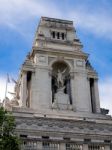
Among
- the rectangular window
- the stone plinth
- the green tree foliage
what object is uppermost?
the stone plinth

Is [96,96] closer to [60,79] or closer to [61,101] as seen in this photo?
[61,101]

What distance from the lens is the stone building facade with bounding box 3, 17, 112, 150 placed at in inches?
1840

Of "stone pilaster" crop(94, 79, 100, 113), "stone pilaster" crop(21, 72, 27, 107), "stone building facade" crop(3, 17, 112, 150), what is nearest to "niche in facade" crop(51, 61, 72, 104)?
"stone building facade" crop(3, 17, 112, 150)

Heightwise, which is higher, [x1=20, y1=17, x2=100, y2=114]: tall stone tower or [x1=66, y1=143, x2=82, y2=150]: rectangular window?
[x1=20, y1=17, x2=100, y2=114]: tall stone tower

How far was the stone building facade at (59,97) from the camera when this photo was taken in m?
46.7

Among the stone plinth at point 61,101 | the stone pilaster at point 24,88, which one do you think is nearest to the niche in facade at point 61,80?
the stone plinth at point 61,101

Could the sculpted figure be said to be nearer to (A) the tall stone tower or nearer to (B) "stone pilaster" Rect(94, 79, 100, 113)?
(A) the tall stone tower

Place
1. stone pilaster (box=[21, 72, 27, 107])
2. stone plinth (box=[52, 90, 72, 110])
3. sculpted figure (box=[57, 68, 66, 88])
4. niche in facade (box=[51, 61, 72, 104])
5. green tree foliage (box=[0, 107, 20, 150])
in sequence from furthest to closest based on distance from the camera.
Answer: sculpted figure (box=[57, 68, 66, 88]) < niche in facade (box=[51, 61, 72, 104]) < stone plinth (box=[52, 90, 72, 110]) < stone pilaster (box=[21, 72, 27, 107]) < green tree foliage (box=[0, 107, 20, 150])

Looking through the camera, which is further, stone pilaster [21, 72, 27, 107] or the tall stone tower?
the tall stone tower

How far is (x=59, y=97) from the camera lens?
55656 millimetres

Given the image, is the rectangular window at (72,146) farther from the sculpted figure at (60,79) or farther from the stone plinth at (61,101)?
the sculpted figure at (60,79)

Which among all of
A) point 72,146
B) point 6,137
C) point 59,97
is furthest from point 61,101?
point 6,137

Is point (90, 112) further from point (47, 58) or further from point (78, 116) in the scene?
point (47, 58)

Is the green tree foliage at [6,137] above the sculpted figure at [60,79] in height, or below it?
below
